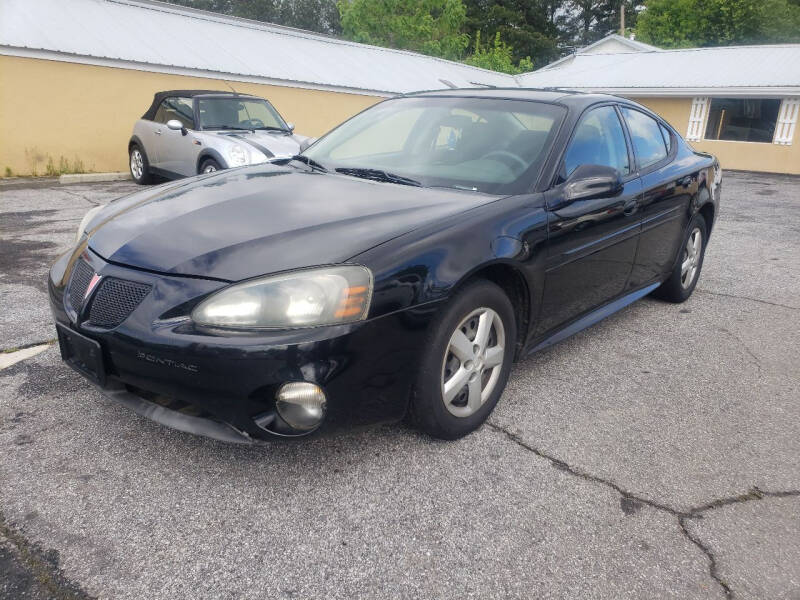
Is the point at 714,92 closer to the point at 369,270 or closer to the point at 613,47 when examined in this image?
the point at 613,47

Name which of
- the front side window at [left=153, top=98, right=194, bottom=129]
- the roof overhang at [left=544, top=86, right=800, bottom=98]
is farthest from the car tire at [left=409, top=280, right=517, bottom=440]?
the roof overhang at [left=544, top=86, right=800, bottom=98]

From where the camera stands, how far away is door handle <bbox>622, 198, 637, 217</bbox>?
352 cm

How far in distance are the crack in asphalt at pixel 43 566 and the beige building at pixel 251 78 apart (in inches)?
445

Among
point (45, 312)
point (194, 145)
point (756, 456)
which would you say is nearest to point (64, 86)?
point (194, 145)

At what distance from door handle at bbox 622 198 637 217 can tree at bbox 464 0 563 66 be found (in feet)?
140

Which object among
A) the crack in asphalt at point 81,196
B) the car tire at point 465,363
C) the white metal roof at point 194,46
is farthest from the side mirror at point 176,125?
the car tire at point 465,363

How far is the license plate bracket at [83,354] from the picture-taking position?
225 cm

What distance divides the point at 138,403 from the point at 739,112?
882 inches

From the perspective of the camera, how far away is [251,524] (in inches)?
82.5

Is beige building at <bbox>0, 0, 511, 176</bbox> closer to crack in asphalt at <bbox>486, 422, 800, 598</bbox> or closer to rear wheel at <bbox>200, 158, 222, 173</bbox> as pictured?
rear wheel at <bbox>200, 158, 222, 173</bbox>

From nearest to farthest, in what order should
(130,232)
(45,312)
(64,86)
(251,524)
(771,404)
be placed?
(251,524) < (130,232) < (771,404) < (45,312) < (64,86)

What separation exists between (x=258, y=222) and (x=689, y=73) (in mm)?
23189

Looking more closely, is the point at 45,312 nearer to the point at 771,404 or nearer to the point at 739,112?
the point at 771,404

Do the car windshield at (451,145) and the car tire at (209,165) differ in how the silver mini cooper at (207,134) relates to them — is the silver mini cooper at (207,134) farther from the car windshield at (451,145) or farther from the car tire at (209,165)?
the car windshield at (451,145)
